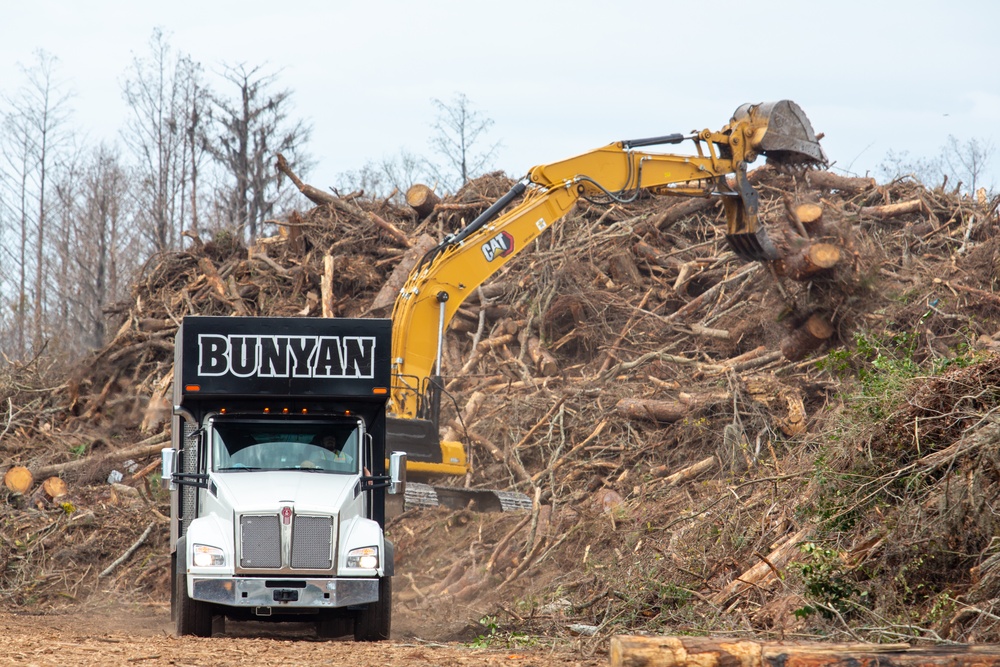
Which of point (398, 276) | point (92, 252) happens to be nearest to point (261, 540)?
point (398, 276)

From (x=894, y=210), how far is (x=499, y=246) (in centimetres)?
867

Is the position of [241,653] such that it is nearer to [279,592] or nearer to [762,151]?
[279,592]

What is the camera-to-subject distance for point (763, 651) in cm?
668

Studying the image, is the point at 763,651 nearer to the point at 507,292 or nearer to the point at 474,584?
the point at 474,584

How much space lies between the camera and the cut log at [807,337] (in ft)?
48.5

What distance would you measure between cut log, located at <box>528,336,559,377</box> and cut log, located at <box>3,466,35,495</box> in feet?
25.1

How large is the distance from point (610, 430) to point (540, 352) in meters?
2.93

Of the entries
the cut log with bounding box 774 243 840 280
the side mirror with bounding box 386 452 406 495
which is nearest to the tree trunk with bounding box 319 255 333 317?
the cut log with bounding box 774 243 840 280

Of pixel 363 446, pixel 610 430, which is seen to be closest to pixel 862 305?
pixel 610 430

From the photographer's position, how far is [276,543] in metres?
9.38

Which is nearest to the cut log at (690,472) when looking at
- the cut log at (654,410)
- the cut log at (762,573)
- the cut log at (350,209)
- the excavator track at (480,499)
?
the cut log at (654,410)

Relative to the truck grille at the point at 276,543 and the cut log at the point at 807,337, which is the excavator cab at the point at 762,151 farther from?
the truck grille at the point at 276,543

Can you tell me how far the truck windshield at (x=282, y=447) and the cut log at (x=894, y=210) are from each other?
12222mm

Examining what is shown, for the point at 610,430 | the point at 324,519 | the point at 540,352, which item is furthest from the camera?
the point at 540,352
